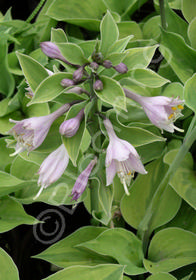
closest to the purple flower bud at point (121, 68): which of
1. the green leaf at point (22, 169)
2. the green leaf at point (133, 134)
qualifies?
the green leaf at point (133, 134)

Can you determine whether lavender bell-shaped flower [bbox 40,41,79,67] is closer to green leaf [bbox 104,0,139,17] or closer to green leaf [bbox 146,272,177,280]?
green leaf [bbox 146,272,177,280]

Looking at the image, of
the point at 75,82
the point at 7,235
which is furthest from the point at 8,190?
the point at 75,82

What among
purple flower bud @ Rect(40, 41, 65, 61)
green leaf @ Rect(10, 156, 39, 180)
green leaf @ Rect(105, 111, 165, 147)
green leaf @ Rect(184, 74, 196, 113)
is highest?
purple flower bud @ Rect(40, 41, 65, 61)

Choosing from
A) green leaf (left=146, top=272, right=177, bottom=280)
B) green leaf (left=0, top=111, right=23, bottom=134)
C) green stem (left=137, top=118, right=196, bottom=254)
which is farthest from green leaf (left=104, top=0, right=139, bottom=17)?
green leaf (left=146, top=272, right=177, bottom=280)

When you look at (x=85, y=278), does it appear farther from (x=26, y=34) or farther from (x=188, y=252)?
(x=26, y=34)

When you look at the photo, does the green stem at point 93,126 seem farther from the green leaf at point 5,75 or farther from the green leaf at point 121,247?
the green leaf at point 5,75

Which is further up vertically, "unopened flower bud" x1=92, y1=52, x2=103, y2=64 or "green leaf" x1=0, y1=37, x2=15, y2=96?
"unopened flower bud" x1=92, y1=52, x2=103, y2=64
